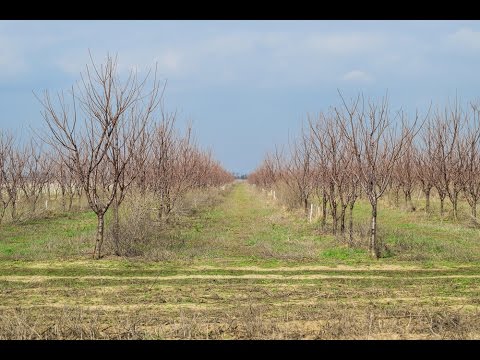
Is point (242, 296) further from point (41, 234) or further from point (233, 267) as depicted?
point (41, 234)

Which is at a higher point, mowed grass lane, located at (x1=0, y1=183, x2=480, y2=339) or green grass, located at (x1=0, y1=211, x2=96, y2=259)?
green grass, located at (x1=0, y1=211, x2=96, y2=259)

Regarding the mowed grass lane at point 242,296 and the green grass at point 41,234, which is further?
the green grass at point 41,234

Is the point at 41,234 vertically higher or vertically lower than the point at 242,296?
higher

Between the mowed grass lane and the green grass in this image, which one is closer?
the mowed grass lane

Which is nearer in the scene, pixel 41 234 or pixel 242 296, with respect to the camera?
pixel 242 296

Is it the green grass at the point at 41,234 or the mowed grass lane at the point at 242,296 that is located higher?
the green grass at the point at 41,234

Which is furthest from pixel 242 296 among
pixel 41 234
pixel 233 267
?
pixel 41 234

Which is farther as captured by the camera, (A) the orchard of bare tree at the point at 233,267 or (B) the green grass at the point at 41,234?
(B) the green grass at the point at 41,234

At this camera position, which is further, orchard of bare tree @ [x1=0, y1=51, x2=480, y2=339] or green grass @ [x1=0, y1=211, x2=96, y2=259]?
green grass @ [x1=0, y1=211, x2=96, y2=259]

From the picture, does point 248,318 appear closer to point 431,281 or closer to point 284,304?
point 284,304

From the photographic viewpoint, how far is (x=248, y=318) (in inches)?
231

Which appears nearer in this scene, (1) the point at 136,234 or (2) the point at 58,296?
(2) the point at 58,296
